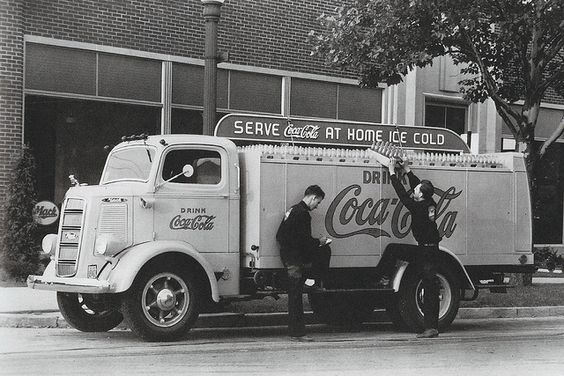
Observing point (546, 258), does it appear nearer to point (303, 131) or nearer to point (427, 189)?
point (303, 131)

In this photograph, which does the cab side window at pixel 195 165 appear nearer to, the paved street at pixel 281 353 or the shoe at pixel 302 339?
the paved street at pixel 281 353

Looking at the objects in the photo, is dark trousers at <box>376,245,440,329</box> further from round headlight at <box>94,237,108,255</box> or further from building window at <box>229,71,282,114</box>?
building window at <box>229,71,282,114</box>

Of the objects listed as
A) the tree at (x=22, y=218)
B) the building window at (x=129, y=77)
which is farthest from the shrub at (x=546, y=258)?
the tree at (x=22, y=218)

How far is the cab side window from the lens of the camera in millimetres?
11133

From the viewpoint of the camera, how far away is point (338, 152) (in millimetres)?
11859

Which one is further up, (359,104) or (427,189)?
(359,104)

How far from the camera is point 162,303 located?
10.5m

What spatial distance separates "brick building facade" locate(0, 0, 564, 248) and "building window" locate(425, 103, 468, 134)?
582 mm

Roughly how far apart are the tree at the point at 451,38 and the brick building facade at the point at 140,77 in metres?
2.57

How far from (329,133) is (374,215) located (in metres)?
1.56

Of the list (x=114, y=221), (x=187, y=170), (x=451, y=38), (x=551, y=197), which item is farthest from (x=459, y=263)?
(x=551, y=197)

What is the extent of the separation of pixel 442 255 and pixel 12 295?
6.52 m

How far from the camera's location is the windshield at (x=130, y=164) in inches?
440

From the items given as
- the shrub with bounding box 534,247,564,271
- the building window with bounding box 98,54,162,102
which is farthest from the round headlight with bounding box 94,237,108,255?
the shrub with bounding box 534,247,564,271
